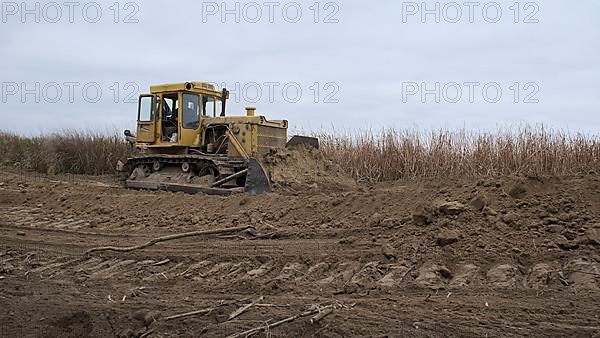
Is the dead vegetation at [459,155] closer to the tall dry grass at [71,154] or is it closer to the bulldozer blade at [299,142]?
the bulldozer blade at [299,142]

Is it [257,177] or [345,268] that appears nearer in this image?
[345,268]

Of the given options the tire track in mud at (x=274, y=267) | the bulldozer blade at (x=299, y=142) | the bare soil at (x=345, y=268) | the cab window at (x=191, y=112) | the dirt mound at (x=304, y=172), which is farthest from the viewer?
the cab window at (x=191, y=112)

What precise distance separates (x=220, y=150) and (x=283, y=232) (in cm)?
619

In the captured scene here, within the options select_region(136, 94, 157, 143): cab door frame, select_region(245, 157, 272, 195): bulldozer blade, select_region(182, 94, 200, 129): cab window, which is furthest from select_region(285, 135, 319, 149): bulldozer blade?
select_region(136, 94, 157, 143): cab door frame

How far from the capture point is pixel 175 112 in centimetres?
1376

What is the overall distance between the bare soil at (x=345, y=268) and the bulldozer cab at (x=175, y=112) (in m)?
4.93

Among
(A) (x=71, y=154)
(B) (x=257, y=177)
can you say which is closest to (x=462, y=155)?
(B) (x=257, y=177)

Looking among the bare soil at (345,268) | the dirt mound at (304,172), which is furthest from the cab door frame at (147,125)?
the bare soil at (345,268)

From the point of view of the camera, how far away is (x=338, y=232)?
Answer: 712 centimetres

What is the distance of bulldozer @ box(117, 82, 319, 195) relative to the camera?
12.0 metres

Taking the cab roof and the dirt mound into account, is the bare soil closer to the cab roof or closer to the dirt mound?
the dirt mound

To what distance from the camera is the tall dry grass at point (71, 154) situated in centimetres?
2011

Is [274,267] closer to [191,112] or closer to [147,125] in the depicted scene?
[191,112]

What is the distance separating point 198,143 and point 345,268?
8439 millimetres
